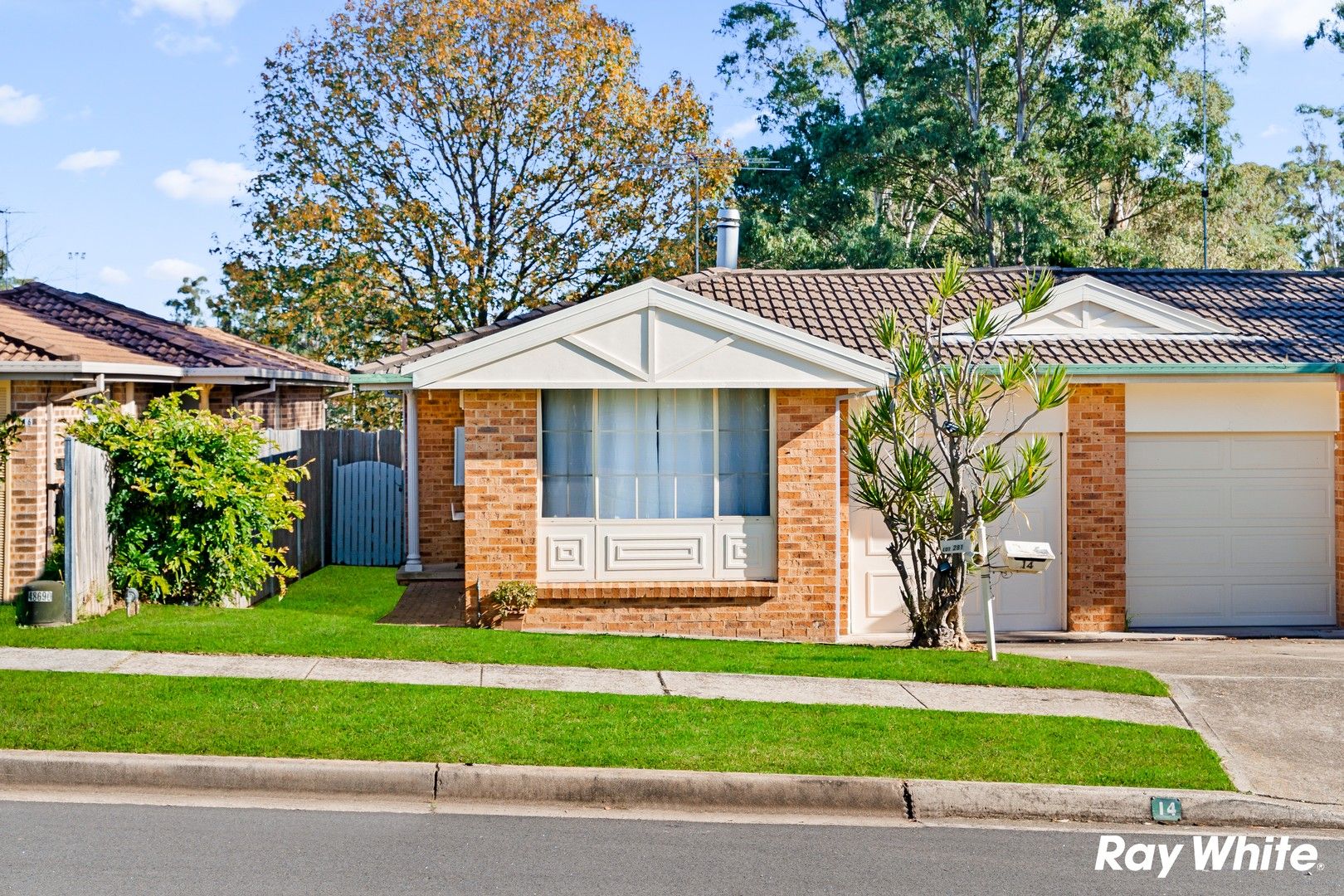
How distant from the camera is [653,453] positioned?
13242mm

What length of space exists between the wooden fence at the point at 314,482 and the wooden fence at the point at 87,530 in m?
3.52

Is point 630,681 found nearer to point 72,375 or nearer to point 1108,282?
point 72,375

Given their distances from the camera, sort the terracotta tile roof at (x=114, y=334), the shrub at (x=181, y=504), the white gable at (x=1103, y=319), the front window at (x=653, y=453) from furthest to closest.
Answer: the terracotta tile roof at (x=114, y=334) → the white gable at (x=1103, y=319) → the front window at (x=653, y=453) → the shrub at (x=181, y=504)

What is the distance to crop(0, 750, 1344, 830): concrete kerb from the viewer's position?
7.41 meters

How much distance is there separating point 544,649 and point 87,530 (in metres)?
4.53

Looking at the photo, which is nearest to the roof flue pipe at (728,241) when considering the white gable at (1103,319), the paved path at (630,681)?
the white gable at (1103,319)

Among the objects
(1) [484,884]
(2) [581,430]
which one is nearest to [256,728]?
(1) [484,884]

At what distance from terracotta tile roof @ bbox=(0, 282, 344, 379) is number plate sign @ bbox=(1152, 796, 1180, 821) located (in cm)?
1178

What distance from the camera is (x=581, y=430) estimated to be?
13219mm

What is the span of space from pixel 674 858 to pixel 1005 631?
8.62 meters

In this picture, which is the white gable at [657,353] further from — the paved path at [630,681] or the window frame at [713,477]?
the paved path at [630,681]

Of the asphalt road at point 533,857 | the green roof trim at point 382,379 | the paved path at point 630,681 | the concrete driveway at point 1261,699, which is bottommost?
the asphalt road at point 533,857

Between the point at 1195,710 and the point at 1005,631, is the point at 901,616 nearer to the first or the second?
the point at 1005,631

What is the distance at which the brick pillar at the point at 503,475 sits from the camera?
1300cm
